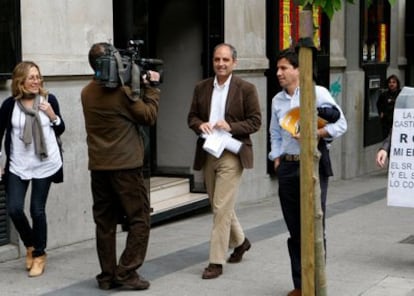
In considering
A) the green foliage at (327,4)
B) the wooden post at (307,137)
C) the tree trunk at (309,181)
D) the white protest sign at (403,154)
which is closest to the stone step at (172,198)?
the white protest sign at (403,154)

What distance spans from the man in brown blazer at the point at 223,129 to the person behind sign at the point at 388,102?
7184 mm

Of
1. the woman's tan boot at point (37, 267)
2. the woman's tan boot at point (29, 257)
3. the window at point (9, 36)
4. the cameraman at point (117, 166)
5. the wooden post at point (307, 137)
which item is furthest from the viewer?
the window at point (9, 36)

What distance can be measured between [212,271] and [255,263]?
0.71 meters

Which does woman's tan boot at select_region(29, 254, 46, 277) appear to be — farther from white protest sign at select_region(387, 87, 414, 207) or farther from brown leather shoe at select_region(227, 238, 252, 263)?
white protest sign at select_region(387, 87, 414, 207)

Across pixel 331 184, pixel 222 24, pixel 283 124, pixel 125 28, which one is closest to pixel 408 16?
pixel 331 184

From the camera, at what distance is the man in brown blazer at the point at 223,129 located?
275 inches

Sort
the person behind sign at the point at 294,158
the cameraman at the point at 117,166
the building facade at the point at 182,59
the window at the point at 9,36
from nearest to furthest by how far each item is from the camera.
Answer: the person behind sign at the point at 294,158, the cameraman at the point at 117,166, the window at the point at 9,36, the building facade at the point at 182,59

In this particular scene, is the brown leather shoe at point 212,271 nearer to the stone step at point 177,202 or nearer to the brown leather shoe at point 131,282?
the brown leather shoe at point 131,282

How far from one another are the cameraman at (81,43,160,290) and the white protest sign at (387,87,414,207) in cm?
234

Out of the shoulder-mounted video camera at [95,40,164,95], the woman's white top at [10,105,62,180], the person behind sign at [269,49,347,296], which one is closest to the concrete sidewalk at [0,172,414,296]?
the person behind sign at [269,49,347,296]

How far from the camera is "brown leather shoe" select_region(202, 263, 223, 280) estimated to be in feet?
22.7

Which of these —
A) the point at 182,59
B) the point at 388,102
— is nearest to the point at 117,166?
the point at 182,59

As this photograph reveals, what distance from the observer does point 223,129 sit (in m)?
7.00

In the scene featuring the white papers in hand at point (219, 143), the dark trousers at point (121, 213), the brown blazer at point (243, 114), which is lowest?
the dark trousers at point (121, 213)
